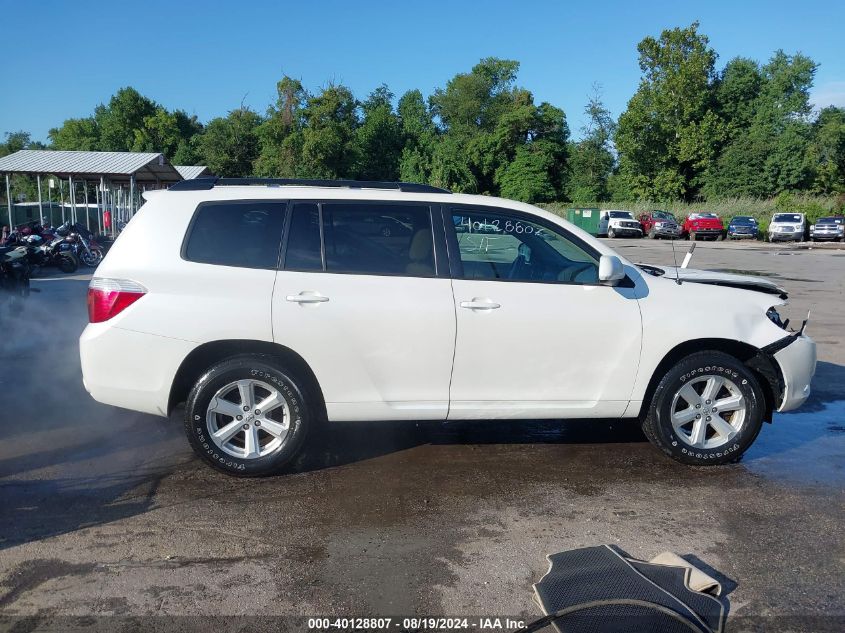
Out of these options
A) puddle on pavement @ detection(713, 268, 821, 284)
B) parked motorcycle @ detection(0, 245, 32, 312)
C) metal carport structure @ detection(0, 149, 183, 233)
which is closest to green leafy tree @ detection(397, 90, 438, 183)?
metal carport structure @ detection(0, 149, 183, 233)

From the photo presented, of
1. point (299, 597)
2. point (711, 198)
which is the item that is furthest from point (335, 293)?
point (711, 198)

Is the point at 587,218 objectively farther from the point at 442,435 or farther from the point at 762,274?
the point at 442,435

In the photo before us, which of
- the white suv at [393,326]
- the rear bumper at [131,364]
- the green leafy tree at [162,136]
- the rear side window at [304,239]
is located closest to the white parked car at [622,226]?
the white suv at [393,326]

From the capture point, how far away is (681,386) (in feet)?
16.5

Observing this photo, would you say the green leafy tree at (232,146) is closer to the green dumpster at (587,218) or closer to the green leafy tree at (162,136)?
the green leafy tree at (162,136)

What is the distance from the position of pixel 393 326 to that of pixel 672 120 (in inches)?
2750

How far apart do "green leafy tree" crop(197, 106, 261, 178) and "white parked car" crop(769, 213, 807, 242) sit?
1776 inches

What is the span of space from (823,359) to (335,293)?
691 cm

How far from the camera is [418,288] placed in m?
4.80

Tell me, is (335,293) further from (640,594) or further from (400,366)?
(640,594)

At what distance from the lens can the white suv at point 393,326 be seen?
15.4 ft

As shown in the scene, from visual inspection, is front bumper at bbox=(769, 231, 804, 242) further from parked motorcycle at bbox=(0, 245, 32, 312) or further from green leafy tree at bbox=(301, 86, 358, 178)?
parked motorcycle at bbox=(0, 245, 32, 312)

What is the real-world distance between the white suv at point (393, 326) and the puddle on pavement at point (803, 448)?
36 cm

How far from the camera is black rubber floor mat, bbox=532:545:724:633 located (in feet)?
10.4
